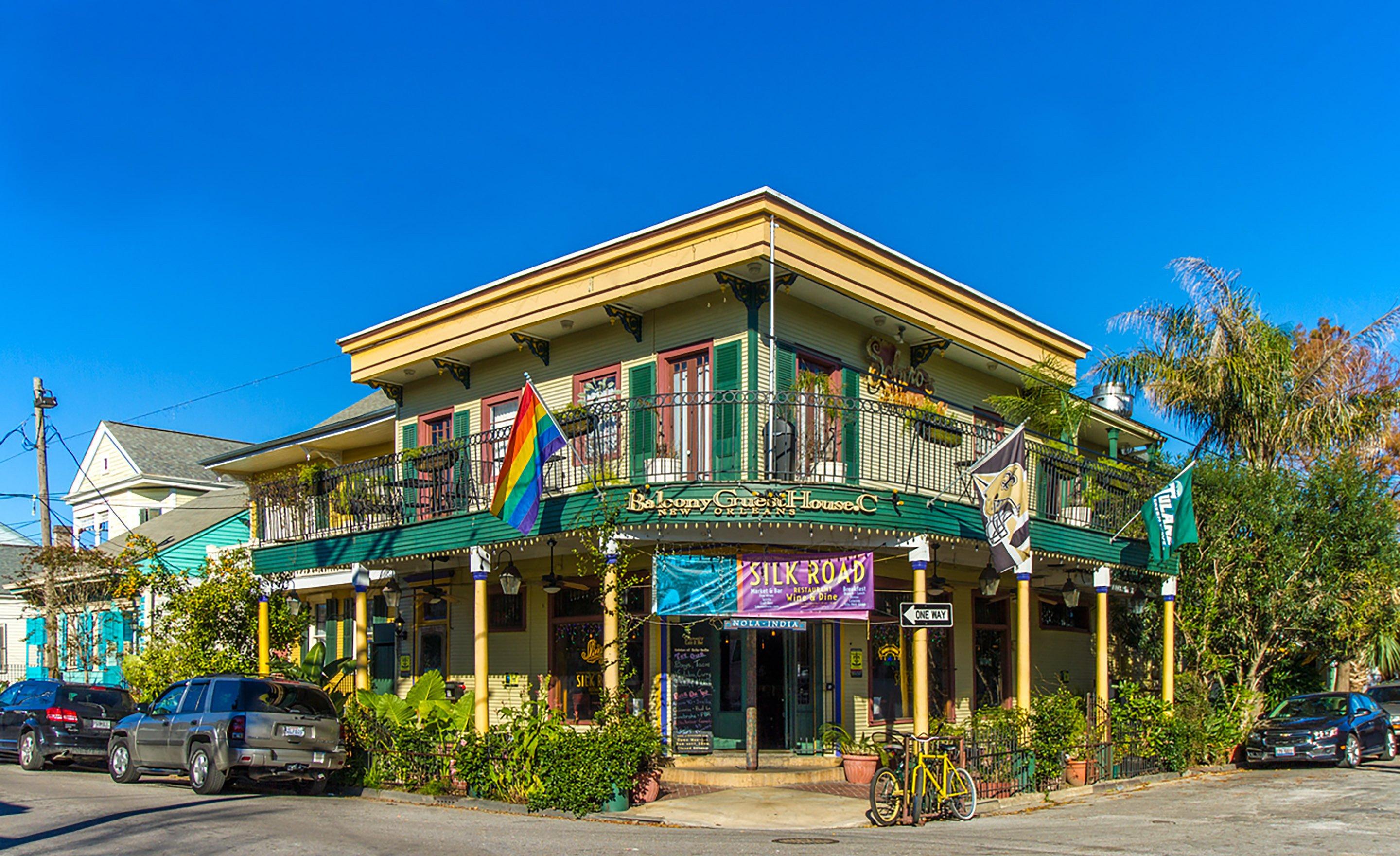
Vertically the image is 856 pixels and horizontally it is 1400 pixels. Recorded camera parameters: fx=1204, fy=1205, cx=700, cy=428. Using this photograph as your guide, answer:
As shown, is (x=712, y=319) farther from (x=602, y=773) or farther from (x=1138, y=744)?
(x=1138, y=744)

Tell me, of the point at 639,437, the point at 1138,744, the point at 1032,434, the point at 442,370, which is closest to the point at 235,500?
the point at 442,370

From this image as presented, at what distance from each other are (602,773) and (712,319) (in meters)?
6.54

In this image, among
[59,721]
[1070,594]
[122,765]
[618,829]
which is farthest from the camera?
[1070,594]

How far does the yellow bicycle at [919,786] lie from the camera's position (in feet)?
44.5

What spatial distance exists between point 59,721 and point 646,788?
37.6ft

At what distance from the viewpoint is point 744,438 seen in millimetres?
16375

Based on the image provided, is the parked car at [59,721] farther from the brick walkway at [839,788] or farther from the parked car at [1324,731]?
the parked car at [1324,731]

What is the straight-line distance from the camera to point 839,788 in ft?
51.3

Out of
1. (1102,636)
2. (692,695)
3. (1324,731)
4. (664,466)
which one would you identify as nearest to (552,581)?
(692,695)

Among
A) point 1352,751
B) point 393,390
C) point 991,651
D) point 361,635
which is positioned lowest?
point 1352,751

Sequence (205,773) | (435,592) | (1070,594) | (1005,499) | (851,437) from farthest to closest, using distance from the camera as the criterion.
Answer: (435,592) → (1070,594) → (851,437) → (1005,499) → (205,773)

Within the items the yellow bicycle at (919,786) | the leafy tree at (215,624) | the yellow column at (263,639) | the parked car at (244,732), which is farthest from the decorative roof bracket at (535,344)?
the yellow bicycle at (919,786)

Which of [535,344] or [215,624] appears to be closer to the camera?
[535,344]

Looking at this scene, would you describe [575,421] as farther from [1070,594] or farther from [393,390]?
[1070,594]
